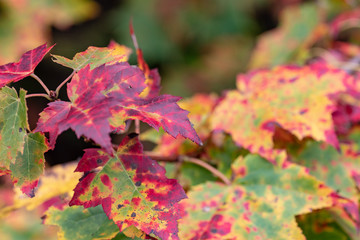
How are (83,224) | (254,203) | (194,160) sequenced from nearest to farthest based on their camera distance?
(83,224) < (254,203) < (194,160)

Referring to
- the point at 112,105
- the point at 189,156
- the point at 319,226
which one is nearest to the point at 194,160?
the point at 189,156

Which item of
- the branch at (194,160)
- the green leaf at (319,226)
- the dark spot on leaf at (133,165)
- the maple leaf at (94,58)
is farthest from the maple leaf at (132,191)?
the green leaf at (319,226)

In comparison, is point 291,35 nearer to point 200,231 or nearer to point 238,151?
point 238,151

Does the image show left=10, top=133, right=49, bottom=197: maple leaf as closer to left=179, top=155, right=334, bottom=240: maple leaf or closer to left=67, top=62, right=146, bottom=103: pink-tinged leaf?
left=67, top=62, right=146, bottom=103: pink-tinged leaf

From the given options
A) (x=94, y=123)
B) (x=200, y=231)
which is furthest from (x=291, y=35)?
(x=94, y=123)

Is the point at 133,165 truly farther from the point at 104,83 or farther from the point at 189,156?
the point at 189,156

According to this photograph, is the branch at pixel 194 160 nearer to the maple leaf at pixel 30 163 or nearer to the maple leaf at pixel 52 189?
the maple leaf at pixel 52 189

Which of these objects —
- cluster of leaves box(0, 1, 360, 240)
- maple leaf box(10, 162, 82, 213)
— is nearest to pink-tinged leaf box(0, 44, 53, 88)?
cluster of leaves box(0, 1, 360, 240)

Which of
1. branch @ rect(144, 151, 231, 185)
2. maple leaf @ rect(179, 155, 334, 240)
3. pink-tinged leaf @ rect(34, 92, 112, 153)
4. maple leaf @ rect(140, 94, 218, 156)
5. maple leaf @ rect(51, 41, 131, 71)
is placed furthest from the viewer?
maple leaf @ rect(140, 94, 218, 156)

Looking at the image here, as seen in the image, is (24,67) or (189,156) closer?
(24,67)
